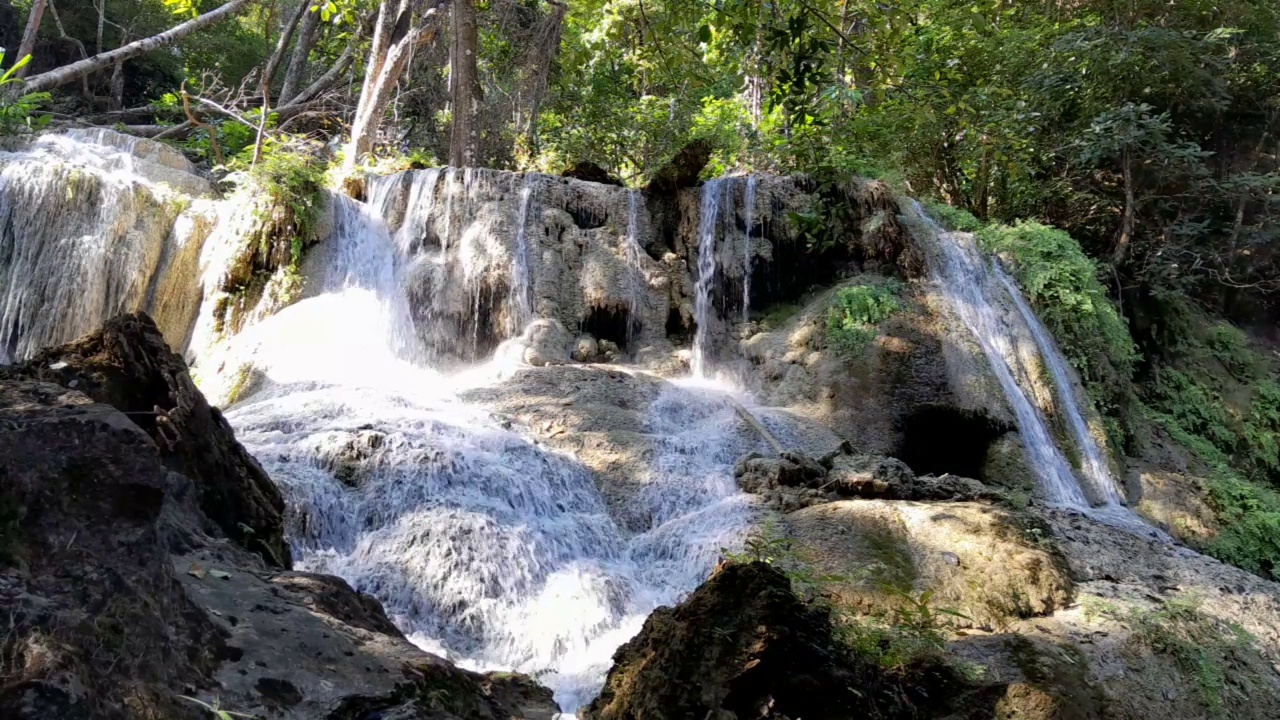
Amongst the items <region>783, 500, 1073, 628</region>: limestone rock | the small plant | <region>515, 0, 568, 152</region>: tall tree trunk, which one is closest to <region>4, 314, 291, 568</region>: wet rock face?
the small plant

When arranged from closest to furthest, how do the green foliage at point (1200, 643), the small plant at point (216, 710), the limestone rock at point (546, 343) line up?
the small plant at point (216, 710) → the green foliage at point (1200, 643) → the limestone rock at point (546, 343)

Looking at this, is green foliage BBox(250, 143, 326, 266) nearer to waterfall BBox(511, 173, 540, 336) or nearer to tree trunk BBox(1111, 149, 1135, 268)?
waterfall BBox(511, 173, 540, 336)

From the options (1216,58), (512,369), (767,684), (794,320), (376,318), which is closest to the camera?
(767,684)

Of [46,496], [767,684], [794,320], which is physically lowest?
[767,684]

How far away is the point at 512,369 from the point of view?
9141mm

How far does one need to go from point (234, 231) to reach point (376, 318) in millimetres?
2300

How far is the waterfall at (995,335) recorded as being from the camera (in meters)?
9.11

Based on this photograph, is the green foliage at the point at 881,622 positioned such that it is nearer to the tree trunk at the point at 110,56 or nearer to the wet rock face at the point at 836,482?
the wet rock face at the point at 836,482

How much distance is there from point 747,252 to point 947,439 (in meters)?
3.78

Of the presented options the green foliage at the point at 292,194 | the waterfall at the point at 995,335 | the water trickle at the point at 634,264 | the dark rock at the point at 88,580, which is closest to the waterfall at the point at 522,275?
the water trickle at the point at 634,264

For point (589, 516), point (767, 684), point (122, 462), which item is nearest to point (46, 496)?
point (122, 462)

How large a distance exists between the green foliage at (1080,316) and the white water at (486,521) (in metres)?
5.63

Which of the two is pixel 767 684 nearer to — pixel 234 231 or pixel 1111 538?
pixel 1111 538

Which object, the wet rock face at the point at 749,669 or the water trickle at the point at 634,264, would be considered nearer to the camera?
the wet rock face at the point at 749,669
